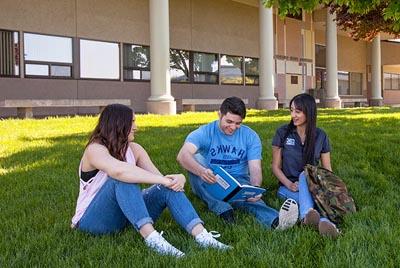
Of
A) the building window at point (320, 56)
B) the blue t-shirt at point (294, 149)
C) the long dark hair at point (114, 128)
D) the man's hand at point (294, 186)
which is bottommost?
the man's hand at point (294, 186)

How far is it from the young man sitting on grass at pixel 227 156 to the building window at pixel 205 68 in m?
18.7

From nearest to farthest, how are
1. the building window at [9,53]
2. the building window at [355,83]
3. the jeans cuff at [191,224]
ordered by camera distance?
the jeans cuff at [191,224] → the building window at [9,53] → the building window at [355,83]

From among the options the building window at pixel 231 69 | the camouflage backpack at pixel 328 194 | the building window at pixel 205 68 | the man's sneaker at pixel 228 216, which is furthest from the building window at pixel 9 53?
the camouflage backpack at pixel 328 194

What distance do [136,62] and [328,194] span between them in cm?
1731

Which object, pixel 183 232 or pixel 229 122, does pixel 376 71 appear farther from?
pixel 183 232

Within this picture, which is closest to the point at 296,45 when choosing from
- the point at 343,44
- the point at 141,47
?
the point at 343,44

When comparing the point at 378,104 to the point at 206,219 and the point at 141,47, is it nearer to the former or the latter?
the point at 141,47

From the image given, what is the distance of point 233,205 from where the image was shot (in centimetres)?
470

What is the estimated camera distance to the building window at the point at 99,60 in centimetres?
1872

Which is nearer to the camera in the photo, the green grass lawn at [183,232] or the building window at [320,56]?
the green grass lawn at [183,232]

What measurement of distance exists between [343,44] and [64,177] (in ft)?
109

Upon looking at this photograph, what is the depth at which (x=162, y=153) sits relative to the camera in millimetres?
7773

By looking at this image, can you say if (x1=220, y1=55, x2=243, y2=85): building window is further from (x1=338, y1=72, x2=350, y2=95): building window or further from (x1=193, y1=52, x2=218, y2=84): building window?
(x1=338, y1=72, x2=350, y2=95): building window

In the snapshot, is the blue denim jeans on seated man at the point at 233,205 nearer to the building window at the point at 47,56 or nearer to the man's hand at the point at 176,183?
the man's hand at the point at 176,183
